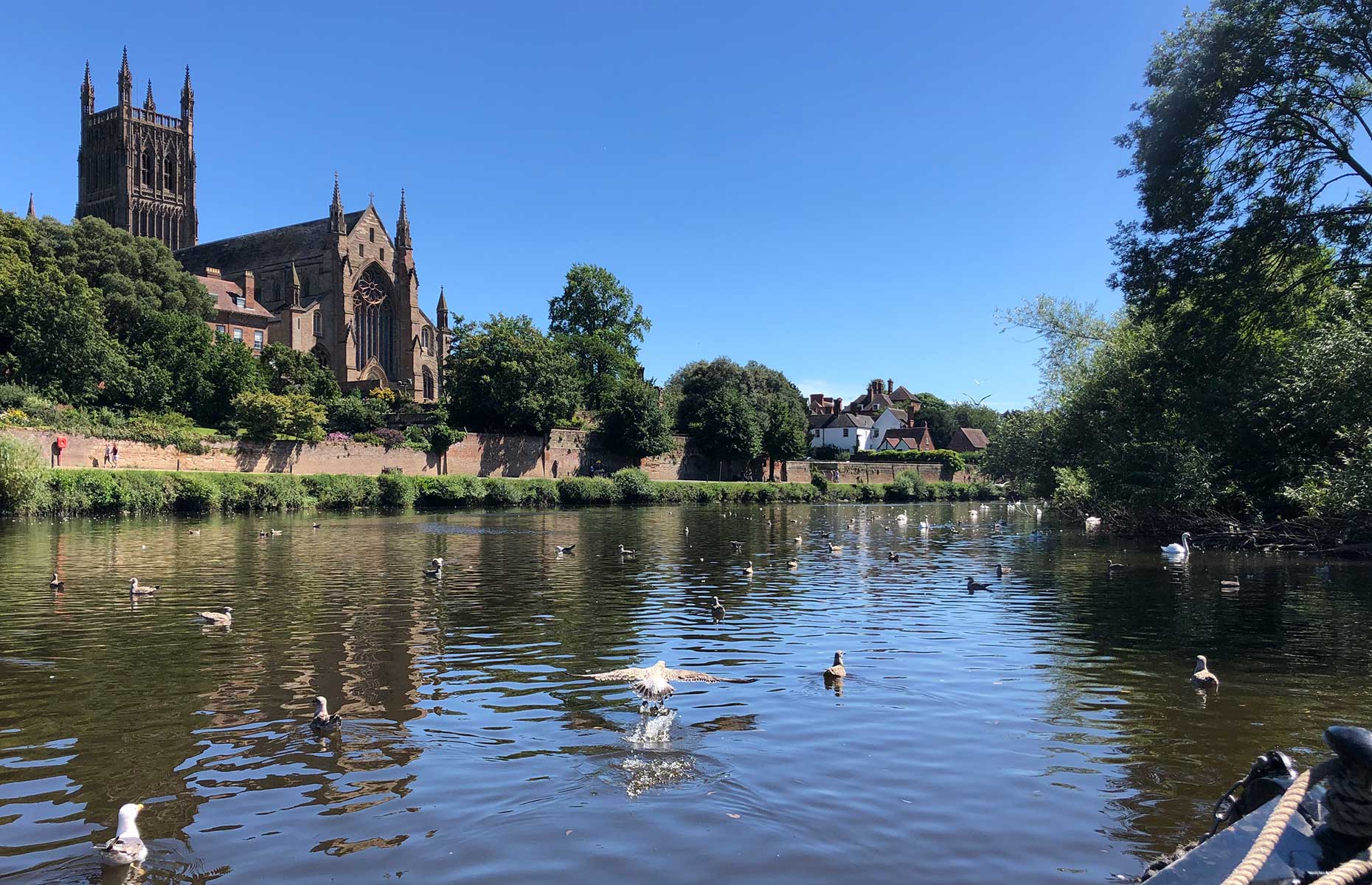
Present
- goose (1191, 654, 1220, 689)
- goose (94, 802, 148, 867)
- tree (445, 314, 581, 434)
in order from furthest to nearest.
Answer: tree (445, 314, 581, 434)
goose (1191, 654, 1220, 689)
goose (94, 802, 148, 867)

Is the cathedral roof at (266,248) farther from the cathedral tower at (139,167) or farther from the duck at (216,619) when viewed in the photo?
the duck at (216,619)

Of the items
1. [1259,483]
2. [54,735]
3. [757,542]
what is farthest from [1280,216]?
[54,735]

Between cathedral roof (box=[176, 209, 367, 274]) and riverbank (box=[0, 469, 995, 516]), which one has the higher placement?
cathedral roof (box=[176, 209, 367, 274])

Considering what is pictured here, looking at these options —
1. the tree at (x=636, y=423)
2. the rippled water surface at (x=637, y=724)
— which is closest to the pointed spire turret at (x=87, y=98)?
the tree at (x=636, y=423)

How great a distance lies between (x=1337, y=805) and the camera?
4.22 m

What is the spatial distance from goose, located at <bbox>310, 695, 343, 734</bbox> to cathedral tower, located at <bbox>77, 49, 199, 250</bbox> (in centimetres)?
10809

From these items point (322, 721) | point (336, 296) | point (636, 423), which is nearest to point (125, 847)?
point (322, 721)

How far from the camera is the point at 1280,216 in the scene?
A: 23.0 meters

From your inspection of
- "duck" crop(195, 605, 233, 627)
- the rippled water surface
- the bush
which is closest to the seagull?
the rippled water surface

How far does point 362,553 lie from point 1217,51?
1032 inches

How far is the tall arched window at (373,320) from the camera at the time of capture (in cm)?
8225

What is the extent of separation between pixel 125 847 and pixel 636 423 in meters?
66.6

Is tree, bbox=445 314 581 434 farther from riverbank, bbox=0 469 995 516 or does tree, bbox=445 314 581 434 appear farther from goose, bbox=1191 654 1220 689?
goose, bbox=1191 654 1220 689

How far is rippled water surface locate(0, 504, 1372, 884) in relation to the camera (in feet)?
20.6
